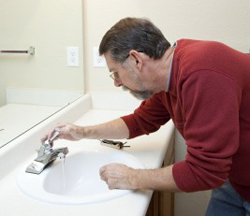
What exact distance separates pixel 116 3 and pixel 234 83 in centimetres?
101

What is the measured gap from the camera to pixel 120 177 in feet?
2.86

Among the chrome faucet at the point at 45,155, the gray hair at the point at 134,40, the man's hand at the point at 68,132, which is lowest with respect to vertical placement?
the chrome faucet at the point at 45,155

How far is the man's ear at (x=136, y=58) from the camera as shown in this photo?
827 millimetres

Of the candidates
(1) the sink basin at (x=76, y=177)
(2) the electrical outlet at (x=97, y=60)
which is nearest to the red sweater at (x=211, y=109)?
(1) the sink basin at (x=76, y=177)

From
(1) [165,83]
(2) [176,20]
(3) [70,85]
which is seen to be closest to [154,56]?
(1) [165,83]

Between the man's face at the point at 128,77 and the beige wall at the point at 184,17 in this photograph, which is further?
the beige wall at the point at 184,17

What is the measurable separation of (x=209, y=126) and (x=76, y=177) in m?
0.65

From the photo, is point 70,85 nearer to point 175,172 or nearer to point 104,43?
point 104,43

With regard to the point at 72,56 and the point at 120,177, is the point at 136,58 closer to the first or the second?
the point at 120,177

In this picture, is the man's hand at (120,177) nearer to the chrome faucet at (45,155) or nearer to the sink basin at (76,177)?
the sink basin at (76,177)

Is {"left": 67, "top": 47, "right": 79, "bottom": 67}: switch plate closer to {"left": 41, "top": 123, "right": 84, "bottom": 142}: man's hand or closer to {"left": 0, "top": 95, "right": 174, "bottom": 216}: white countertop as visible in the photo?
{"left": 41, "top": 123, "right": 84, "bottom": 142}: man's hand

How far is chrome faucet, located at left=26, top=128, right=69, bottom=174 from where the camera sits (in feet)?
3.18

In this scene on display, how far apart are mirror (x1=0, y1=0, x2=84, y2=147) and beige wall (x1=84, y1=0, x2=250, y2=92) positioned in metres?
0.10

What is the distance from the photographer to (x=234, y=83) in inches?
28.1
